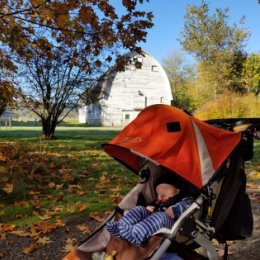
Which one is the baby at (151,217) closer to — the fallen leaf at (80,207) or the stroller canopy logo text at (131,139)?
the stroller canopy logo text at (131,139)

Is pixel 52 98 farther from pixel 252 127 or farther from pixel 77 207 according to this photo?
pixel 252 127

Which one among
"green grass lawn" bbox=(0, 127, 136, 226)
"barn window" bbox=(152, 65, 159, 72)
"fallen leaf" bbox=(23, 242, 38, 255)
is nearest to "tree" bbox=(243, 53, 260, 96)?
"barn window" bbox=(152, 65, 159, 72)

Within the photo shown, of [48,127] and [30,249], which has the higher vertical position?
[48,127]

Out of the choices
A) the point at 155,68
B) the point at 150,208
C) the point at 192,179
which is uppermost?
the point at 155,68

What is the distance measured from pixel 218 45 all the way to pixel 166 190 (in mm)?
33966

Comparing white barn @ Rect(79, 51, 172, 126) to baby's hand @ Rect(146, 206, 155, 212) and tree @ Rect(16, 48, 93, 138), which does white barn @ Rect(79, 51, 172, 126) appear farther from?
baby's hand @ Rect(146, 206, 155, 212)

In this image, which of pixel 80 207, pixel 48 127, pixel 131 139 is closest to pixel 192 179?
pixel 131 139

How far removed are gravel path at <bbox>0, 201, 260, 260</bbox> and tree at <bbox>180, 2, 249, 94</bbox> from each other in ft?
103

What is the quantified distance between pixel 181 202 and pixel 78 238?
6.36 ft

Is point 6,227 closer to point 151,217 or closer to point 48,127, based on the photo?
point 151,217

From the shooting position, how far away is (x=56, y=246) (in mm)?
4332

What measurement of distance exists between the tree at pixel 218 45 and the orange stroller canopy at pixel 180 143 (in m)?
32.5

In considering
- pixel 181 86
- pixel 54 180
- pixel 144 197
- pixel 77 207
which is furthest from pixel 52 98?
pixel 181 86

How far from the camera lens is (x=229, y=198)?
9.84ft
